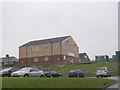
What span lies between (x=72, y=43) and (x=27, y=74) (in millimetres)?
59944

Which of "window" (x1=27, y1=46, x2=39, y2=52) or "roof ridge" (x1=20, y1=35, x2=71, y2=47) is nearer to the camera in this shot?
"roof ridge" (x1=20, y1=35, x2=71, y2=47)

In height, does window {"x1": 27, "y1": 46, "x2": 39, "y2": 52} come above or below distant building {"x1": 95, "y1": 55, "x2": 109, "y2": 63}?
above

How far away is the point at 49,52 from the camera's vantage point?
86.5m

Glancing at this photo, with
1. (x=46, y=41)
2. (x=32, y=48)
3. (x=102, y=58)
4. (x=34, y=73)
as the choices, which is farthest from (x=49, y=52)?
(x=34, y=73)

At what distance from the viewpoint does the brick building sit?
85.2 metres

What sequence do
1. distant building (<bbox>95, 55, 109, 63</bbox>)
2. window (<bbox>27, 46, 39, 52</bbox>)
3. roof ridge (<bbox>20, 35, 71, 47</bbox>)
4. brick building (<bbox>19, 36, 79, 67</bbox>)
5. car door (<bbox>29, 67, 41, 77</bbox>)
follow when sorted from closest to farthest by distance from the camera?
car door (<bbox>29, 67, 41, 77</bbox>) < brick building (<bbox>19, 36, 79, 67</bbox>) < distant building (<bbox>95, 55, 109, 63</bbox>) < roof ridge (<bbox>20, 35, 71, 47</bbox>) < window (<bbox>27, 46, 39, 52</bbox>)

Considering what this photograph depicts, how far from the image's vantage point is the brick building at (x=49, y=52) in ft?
280

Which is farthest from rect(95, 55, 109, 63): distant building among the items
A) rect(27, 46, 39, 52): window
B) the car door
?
the car door

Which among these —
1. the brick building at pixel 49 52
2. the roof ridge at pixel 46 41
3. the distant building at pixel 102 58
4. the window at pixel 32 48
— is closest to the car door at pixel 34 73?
the brick building at pixel 49 52

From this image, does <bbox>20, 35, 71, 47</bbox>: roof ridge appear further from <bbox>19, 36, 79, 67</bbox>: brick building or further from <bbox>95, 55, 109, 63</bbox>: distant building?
<bbox>95, 55, 109, 63</bbox>: distant building

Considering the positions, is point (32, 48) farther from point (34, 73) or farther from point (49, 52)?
point (34, 73)

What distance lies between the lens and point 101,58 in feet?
303

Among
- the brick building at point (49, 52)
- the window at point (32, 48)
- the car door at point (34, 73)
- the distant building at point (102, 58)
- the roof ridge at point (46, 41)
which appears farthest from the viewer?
the window at point (32, 48)

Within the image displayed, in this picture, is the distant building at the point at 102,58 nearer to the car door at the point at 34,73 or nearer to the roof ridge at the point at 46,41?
the roof ridge at the point at 46,41
